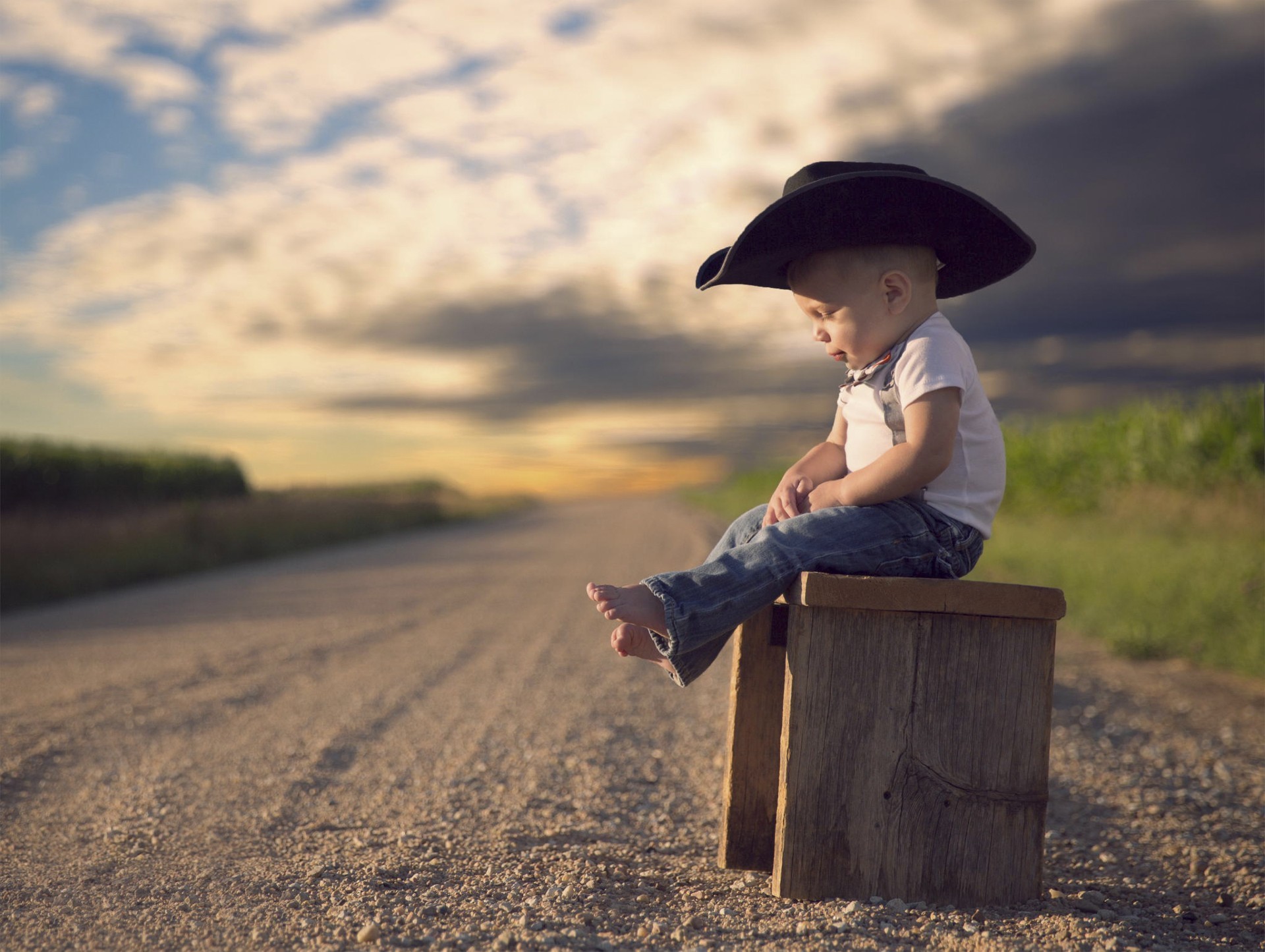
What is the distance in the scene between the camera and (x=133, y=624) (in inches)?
326

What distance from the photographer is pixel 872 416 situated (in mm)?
2561

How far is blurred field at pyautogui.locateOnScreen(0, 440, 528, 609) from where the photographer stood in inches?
454

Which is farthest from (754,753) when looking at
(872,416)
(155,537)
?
(155,537)

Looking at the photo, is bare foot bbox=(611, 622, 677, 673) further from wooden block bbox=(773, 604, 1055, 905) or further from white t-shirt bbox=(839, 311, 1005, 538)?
white t-shirt bbox=(839, 311, 1005, 538)

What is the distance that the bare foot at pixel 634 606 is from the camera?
2.36 metres

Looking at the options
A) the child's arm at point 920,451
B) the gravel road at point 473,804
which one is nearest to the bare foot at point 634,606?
the child's arm at point 920,451

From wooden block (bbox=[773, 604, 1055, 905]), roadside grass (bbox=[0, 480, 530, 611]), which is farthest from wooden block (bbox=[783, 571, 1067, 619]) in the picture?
roadside grass (bbox=[0, 480, 530, 611])

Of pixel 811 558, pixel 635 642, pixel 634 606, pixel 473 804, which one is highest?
pixel 811 558

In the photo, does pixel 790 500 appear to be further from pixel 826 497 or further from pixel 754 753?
pixel 754 753

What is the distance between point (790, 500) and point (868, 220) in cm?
80

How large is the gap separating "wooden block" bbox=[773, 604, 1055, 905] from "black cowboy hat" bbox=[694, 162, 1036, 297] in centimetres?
98

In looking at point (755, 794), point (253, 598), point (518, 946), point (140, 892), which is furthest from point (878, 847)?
point (253, 598)

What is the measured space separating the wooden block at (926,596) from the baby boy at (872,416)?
4.3 inches

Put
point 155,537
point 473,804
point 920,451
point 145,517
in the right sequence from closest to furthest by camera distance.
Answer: point 920,451 < point 473,804 < point 155,537 < point 145,517
